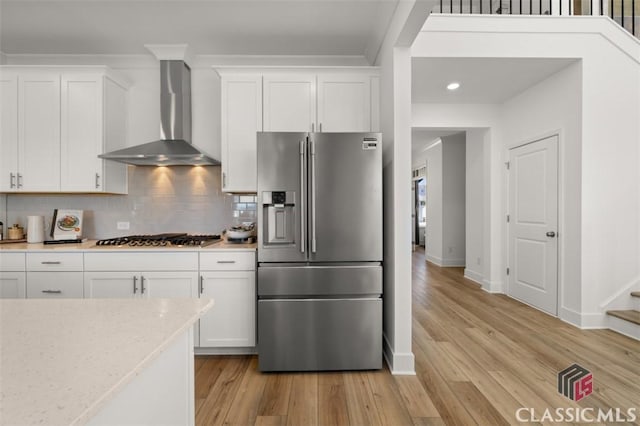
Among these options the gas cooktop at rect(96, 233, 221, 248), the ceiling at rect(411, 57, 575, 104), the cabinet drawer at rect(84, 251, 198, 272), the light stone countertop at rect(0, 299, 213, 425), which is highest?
the ceiling at rect(411, 57, 575, 104)

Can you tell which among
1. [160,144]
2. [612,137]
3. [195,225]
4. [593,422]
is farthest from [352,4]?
[593,422]

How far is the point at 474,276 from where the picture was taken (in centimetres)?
526

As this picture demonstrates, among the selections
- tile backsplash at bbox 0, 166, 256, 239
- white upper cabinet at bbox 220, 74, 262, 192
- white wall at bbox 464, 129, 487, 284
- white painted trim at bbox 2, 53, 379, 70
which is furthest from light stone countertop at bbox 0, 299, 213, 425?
white wall at bbox 464, 129, 487, 284

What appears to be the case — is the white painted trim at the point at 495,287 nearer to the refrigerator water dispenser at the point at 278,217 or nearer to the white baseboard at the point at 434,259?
the white baseboard at the point at 434,259

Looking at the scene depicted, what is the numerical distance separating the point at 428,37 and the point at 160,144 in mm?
2791

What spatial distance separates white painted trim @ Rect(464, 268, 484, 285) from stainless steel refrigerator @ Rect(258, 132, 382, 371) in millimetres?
3358

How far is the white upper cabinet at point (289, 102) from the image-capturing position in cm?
291

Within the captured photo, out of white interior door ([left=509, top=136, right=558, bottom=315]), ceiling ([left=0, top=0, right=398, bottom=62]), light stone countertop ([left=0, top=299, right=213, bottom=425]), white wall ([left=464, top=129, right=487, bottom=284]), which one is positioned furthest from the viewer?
white wall ([left=464, top=129, right=487, bottom=284])

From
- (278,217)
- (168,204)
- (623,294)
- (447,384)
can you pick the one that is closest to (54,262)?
(168,204)

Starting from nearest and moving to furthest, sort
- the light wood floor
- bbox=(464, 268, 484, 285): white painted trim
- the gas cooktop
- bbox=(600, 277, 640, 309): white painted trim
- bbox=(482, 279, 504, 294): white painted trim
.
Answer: the light wood floor
the gas cooktop
bbox=(600, 277, 640, 309): white painted trim
bbox=(482, 279, 504, 294): white painted trim
bbox=(464, 268, 484, 285): white painted trim

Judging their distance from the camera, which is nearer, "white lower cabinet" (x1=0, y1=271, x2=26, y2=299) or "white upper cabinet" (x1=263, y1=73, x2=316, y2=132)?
"white lower cabinet" (x1=0, y1=271, x2=26, y2=299)

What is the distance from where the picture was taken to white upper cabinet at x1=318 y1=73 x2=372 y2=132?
2922mm

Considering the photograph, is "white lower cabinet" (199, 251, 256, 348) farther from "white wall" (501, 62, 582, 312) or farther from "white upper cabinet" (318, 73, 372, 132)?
"white wall" (501, 62, 582, 312)

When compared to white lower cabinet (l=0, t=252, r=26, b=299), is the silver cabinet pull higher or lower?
higher
